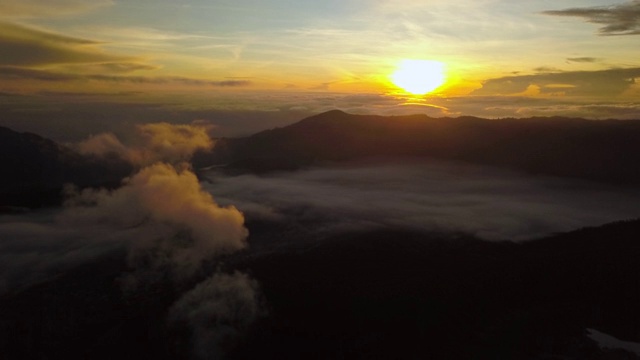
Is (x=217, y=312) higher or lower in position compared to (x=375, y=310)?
lower

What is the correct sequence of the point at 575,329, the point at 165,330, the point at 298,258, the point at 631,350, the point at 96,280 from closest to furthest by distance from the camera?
the point at 631,350 < the point at 575,329 < the point at 165,330 < the point at 96,280 < the point at 298,258

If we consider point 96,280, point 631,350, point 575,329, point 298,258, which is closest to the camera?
point 631,350

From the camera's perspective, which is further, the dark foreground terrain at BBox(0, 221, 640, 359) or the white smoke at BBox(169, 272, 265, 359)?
the white smoke at BBox(169, 272, 265, 359)

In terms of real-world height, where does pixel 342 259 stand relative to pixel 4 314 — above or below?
above

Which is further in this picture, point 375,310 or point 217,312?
point 217,312

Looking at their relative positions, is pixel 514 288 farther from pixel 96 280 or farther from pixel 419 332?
pixel 96 280

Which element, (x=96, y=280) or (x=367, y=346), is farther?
(x=96, y=280)

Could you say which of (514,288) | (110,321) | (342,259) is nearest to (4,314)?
(110,321)

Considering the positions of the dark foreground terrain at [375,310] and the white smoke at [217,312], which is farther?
the white smoke at [217,312]

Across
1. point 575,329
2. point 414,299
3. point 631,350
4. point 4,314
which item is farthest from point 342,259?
point 4,314
